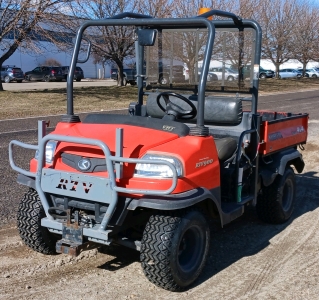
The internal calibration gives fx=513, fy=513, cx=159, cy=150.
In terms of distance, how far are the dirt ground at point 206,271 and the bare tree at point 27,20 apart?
15.1m

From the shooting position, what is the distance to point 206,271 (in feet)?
14.3

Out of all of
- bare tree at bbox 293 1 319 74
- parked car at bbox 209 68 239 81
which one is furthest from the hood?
bare tree at bbox 293 1 319 74

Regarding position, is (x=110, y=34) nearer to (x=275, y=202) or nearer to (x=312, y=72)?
(x=275, y=202)

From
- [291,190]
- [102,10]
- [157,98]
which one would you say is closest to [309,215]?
[291,190]

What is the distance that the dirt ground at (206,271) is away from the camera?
391 centimetres

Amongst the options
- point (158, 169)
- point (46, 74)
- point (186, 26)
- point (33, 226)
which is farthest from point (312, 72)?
point (158, 169)

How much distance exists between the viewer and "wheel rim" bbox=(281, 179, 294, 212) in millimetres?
5791

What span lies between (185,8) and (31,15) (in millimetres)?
8380

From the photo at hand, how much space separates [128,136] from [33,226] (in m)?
1.16

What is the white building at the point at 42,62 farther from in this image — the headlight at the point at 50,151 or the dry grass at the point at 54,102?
the headlight at the point at 50,151

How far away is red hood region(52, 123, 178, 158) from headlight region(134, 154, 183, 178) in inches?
4.5

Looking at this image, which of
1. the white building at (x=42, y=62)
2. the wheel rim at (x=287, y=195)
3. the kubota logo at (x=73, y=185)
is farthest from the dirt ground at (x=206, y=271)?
the white building at (x=42, y=62)

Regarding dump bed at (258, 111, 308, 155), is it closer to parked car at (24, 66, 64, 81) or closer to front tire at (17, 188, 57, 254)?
front tire at (17, 188, 57, 254)

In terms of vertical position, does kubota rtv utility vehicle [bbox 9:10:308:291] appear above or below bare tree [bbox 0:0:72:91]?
below
